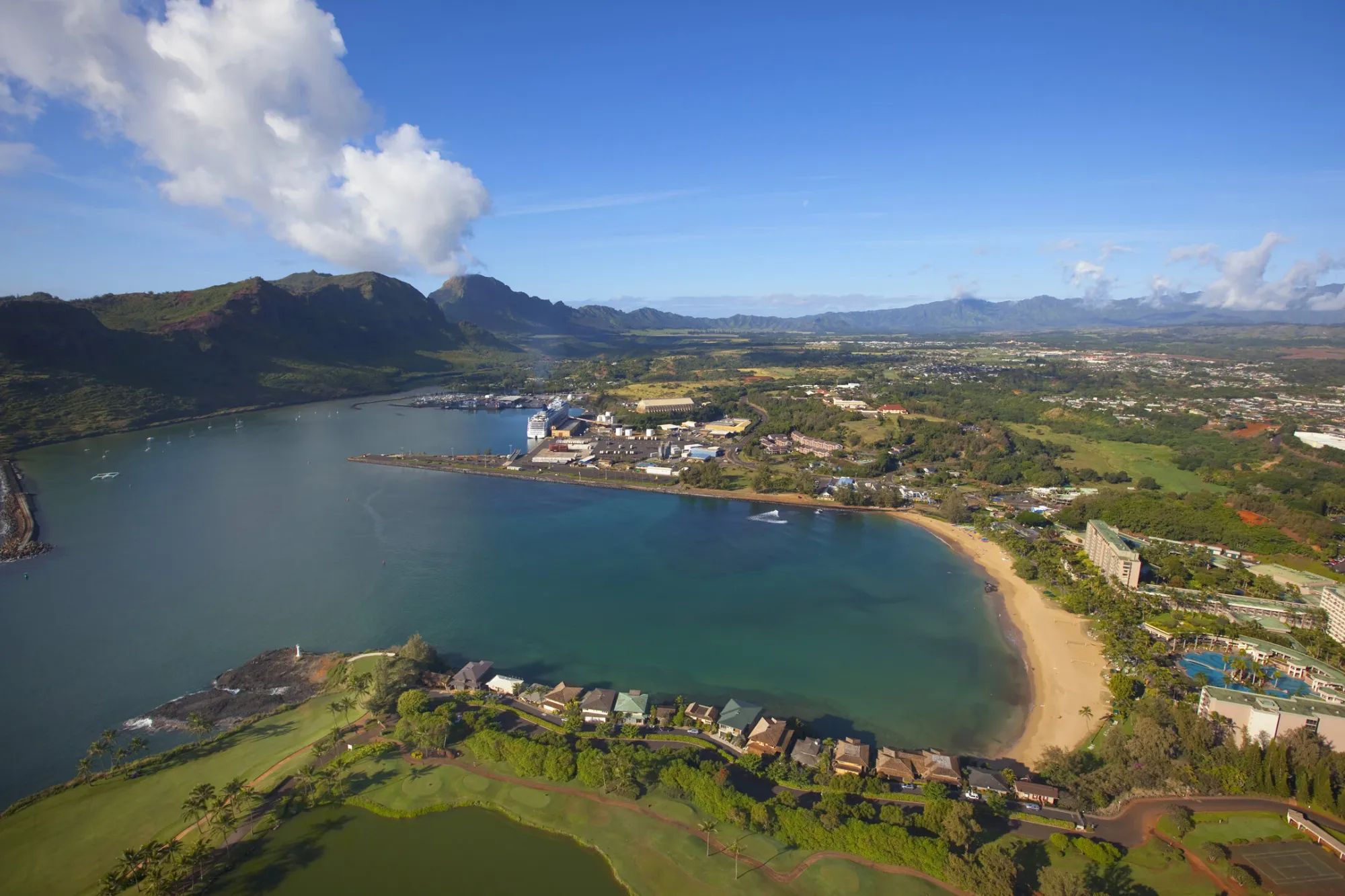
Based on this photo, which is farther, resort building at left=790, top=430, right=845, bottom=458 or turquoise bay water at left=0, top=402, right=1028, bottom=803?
resort building at left=790, top=430, right=845, bottom=458

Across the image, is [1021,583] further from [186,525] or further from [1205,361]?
[1205,361]

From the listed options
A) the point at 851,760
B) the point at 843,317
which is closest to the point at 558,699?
the point at 851,760

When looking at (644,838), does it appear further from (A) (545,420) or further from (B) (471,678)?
(A) (545,420)

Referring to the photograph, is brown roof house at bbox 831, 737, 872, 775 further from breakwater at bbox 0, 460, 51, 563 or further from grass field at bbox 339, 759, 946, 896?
breakwater at bbox 0, 460, 51, 563

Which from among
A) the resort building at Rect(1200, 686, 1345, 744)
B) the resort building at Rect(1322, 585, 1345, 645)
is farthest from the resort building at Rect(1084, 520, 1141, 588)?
the resort building at Rect(1200, 686, 1345, 744)

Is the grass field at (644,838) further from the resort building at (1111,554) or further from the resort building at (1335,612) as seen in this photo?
the resort building at (1335,612)

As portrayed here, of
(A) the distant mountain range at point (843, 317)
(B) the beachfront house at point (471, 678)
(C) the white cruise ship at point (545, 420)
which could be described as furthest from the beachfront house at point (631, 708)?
(A) the distant mountain range at point (843, 317)
